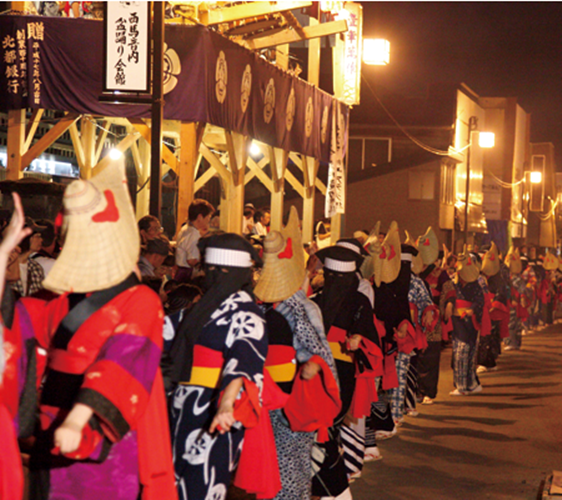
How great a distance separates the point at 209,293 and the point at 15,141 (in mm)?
8712

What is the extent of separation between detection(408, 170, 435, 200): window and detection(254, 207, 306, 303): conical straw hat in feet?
94.9

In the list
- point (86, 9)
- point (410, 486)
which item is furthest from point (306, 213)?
point (410, 486)

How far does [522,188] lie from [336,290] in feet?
173

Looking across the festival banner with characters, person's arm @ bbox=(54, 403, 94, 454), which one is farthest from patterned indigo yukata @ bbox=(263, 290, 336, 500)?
the festival banner with characters

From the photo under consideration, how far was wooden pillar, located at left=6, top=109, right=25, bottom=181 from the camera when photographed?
39.3 ft

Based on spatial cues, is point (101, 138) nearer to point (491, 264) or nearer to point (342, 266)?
point (491, 264)

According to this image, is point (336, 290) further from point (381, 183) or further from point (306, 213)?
point (381, 183)

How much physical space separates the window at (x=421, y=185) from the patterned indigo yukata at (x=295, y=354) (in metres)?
29.1

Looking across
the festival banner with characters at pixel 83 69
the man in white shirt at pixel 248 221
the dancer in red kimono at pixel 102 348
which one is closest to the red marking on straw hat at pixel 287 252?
the dancer in red kimono at pixel 102 348

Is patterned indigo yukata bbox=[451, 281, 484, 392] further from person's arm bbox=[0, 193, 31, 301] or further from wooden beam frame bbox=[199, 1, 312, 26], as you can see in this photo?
person's arm bbox=[0, 193, 31, 301]

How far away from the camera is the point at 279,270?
5.37m

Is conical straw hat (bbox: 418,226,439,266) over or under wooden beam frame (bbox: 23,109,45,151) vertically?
under

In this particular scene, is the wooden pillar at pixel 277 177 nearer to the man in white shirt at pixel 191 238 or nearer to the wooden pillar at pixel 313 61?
the wooden pillar at pixel 313 61

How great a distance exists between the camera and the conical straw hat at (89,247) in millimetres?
3318
